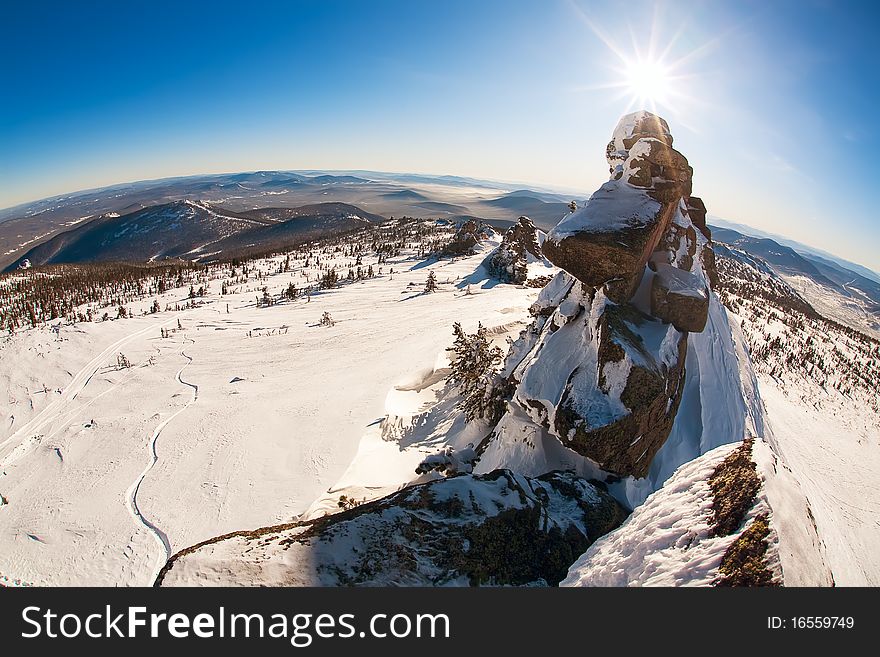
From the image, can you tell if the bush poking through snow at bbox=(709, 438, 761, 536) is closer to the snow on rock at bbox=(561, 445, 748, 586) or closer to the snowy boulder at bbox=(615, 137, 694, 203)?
the snow on rock at bbox=(561, 445, 748, 586)

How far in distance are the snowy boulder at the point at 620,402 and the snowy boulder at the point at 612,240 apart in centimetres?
124

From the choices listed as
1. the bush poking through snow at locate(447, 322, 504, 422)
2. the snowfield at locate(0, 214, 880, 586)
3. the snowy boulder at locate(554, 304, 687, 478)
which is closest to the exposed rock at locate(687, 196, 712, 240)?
the snowfield at locate(0, 214, 880, 586)

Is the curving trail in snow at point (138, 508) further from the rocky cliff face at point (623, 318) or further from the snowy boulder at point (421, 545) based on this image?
the rocky cliff face at point (623, 318)

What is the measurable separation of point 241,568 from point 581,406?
8.69 metres

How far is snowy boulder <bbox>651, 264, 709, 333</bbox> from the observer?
1178 centimetres

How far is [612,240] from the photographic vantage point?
1138 centimetres

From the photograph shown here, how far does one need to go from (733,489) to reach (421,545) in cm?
478

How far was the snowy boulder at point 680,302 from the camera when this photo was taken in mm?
11781

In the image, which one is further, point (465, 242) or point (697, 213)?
point (465, 242)

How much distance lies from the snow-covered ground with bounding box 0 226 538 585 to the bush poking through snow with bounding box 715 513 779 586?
10752mm

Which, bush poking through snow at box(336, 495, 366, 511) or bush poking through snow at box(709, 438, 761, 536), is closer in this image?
bush poking through snow at box(709, 438, 761, 536)

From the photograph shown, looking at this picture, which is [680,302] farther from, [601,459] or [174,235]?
[174,235]

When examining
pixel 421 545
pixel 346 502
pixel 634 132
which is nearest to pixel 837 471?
pixel 634 132
